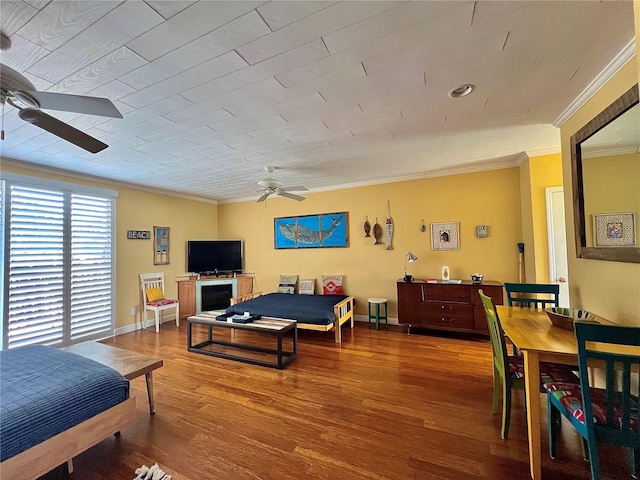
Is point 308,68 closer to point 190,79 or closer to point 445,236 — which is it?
point 190,79

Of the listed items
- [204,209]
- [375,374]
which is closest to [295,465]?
[375,374]

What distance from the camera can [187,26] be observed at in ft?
4.44

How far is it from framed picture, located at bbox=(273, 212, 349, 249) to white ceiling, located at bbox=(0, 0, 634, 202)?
7.17ft

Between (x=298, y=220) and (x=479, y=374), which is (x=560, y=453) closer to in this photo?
(x=479, y=374)

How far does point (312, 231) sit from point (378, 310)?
206cm

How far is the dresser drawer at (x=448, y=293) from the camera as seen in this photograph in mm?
3816

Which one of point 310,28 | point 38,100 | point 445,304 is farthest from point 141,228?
point 445,304

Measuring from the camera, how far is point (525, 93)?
6.77 feet

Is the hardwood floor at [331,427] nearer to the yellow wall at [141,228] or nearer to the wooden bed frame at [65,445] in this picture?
the wooden bed frame at [65,445]

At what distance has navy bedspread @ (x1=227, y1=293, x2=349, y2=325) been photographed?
365cm

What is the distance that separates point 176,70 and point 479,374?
12.5ft

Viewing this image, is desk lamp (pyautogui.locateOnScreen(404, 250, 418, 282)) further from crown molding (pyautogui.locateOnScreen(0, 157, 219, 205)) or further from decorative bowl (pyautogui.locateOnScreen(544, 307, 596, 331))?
crown molding (pyautogui.locateOnScreen(0, 157, 219, 205))

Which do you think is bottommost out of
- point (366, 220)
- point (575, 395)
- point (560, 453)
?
point (560, 453)

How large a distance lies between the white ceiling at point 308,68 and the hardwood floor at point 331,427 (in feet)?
8.42
